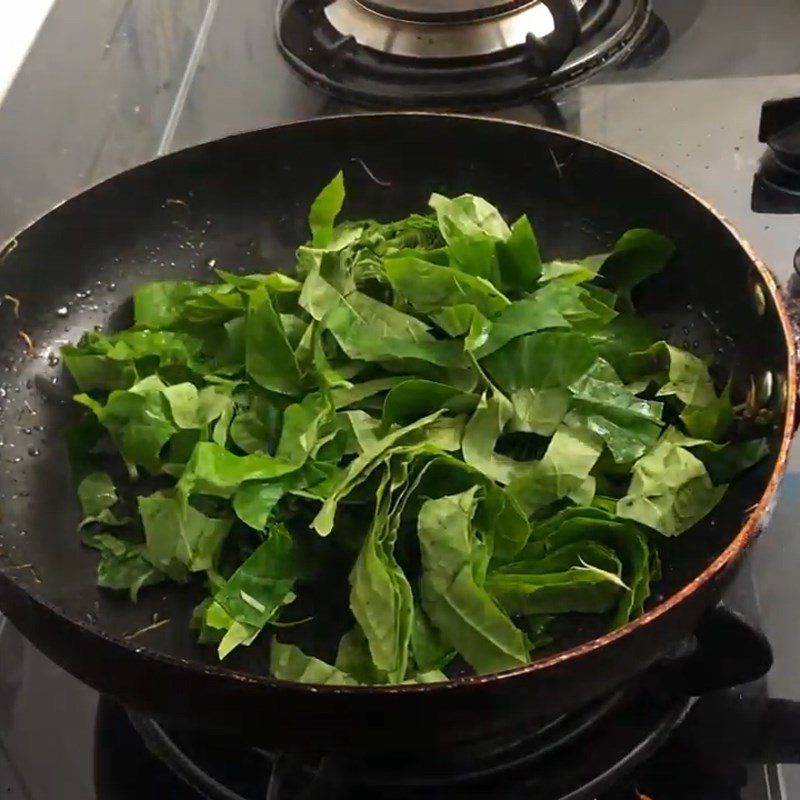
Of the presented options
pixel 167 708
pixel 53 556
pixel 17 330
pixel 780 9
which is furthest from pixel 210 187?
pixel 780 9

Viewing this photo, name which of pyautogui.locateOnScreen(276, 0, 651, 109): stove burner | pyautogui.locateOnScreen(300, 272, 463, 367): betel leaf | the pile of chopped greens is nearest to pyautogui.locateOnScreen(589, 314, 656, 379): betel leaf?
the pile of chopped greens

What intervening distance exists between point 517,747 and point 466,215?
355 millimetres

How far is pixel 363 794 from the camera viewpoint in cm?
58

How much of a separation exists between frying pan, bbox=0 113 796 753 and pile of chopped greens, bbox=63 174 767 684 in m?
0.02

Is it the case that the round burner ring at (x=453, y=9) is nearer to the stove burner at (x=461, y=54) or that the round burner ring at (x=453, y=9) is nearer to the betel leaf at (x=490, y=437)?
the stove burner at (x=461, y=54)

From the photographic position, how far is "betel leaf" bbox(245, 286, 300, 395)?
67 cm

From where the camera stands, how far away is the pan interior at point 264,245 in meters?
0.63

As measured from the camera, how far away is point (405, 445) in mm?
611

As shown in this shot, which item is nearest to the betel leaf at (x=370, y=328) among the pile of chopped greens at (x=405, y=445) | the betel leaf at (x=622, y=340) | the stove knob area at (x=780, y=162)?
the pile of chopped greens at (x=405, y=445)

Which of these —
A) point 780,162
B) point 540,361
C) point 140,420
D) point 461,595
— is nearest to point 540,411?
point 540,361

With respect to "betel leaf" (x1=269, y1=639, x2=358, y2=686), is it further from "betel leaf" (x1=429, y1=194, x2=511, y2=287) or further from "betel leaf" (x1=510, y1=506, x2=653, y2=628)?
"betel leaf" (x1=429, y1=194, x2=511, y2=287)

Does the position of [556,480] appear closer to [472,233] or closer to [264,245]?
[472,233]

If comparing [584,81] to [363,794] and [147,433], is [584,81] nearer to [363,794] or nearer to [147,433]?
[147,433]

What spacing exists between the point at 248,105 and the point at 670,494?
23.6 inches
